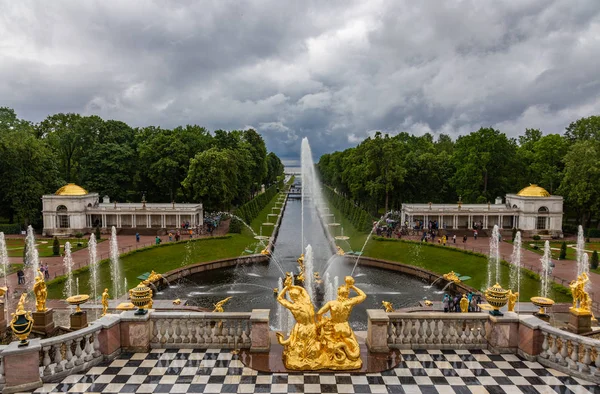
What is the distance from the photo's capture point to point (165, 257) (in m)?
45.1

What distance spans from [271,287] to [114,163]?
43898mm

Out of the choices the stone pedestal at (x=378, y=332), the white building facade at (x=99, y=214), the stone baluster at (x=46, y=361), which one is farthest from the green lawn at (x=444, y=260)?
the stone baluster at (x=46, y=361)

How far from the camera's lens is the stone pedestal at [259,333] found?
561 inches

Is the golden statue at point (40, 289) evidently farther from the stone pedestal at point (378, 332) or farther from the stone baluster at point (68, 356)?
the stone pedestal at point (378, 332)

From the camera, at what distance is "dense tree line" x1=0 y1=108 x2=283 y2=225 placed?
5959 cm

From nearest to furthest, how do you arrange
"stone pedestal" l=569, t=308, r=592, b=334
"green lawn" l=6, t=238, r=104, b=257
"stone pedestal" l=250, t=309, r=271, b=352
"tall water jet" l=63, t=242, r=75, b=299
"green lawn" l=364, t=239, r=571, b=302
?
"stone pedestal" l=250, t=309, r=271, b=352, "stone pedestal" l=569, t=308, r=592, b=334, "tall water jet" l=63, t=242, r=75, b=299, "green lawn" l=364, t=239, r=571, b=302, "green lawn" l=6, t=238, r=104, b=257

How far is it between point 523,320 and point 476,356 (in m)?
1.86

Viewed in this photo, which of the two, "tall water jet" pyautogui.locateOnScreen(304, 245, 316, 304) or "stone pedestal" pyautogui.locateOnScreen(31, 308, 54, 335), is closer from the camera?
"stone pedestal" pyautogui.locateOnScreen(31, 308, 54, 335)

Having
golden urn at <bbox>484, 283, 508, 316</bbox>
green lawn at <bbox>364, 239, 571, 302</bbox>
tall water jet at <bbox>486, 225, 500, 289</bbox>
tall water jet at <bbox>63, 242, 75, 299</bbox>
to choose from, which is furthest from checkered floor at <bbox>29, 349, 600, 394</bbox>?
tall water jet at <bbox>486, 225, 500, 289</bbox>

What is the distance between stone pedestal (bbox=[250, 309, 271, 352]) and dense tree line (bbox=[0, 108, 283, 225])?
5039 centimetres

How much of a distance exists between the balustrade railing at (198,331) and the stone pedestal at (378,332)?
13.0 ft

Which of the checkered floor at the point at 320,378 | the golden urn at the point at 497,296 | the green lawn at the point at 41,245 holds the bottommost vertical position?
the green lawn at the point at 41,245

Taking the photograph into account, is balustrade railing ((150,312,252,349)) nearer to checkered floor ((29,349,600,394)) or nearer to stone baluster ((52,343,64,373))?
checkered floor ((29,349,600,394))

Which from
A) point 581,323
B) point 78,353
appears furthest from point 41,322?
point 581,323
